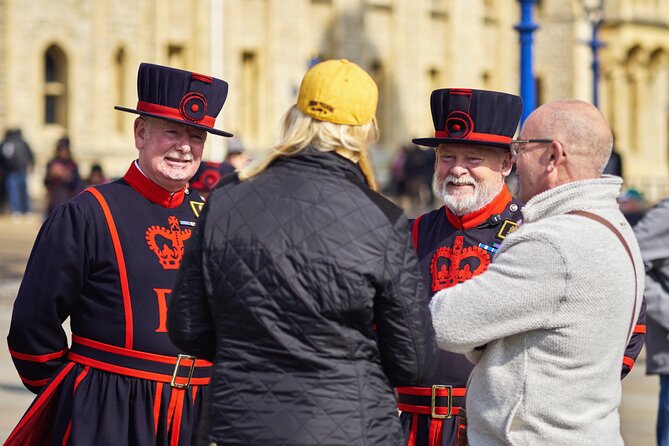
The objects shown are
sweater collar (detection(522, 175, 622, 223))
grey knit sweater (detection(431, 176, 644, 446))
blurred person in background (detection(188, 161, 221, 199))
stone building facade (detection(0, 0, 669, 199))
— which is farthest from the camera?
stone building facade (detection(0, 0, 669, 199))

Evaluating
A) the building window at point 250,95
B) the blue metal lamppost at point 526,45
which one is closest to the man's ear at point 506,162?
the blue metal lamppost at point 526,45

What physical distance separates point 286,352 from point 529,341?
0.71 metres

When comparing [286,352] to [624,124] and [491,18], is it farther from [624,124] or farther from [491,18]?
[624,124]

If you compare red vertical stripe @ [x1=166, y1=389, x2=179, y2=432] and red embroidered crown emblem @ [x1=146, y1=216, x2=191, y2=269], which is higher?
red embroidered crown emblem @ [x1=146, y1=216, x2=191, y2=269]

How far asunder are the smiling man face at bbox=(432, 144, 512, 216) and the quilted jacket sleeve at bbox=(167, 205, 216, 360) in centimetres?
177

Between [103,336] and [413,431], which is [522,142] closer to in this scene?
[413,431]

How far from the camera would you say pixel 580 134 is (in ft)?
13.9

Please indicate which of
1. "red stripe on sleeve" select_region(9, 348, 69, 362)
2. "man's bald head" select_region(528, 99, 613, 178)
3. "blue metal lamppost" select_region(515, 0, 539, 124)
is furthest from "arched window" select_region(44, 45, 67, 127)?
Result: "man's bald head" select_region(528, 99, 613, 178)

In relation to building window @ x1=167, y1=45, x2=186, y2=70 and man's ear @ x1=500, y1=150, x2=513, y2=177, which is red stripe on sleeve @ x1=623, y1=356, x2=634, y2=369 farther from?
building window @ x1=167, y1=45, x2=186, y2=70

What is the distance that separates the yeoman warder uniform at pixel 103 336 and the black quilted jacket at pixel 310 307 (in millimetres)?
1372

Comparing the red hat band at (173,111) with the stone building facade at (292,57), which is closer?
the red hat band at (173,111)

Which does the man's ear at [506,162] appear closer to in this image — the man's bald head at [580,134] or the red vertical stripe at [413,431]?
the red vertical stripe at [413,431]

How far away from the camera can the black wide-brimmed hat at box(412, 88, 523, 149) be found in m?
5.69

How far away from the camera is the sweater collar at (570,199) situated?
4.23 metres
